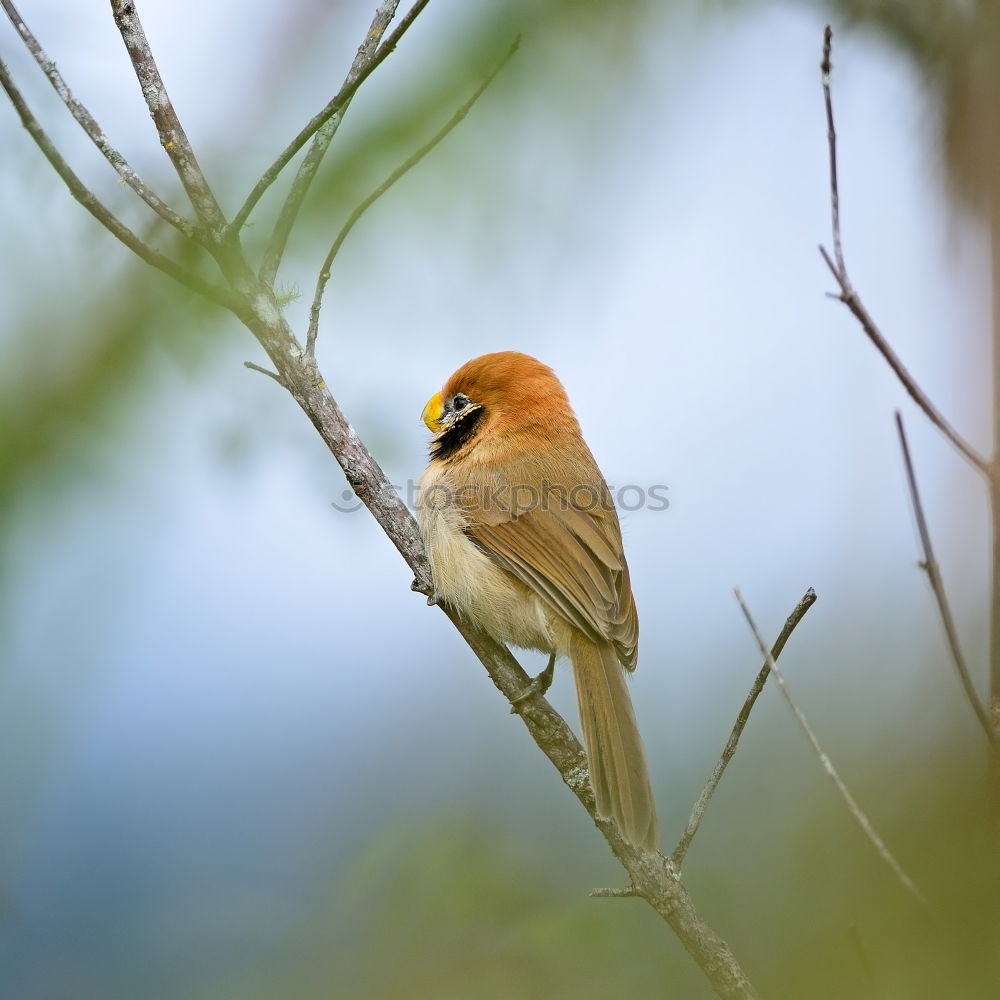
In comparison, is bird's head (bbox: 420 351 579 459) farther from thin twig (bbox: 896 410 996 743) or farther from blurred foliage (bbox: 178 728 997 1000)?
thin twig (bbox: 896 410 996 743)

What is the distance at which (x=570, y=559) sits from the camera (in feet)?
13.6

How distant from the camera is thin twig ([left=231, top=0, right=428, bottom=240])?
9.34 feet

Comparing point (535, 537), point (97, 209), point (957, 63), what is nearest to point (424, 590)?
point (535, 537)

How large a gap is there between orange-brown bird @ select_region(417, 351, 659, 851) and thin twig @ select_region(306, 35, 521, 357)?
47.9 inches

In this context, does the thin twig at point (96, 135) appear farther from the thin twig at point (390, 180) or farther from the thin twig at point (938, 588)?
the thin twig at point (938, 588)

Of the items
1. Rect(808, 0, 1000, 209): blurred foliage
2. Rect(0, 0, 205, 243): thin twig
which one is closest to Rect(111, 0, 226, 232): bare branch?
Rect(0, 0, 205, 243): thin twig

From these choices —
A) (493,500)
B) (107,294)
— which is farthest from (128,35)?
(493,500)

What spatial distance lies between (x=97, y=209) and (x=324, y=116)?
0.67m

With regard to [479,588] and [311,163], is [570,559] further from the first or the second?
[311,163]

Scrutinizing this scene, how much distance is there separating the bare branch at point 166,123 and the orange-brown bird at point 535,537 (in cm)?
154

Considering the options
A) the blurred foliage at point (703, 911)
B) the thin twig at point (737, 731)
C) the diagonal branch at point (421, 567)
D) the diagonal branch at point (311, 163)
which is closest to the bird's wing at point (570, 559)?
the diagonal branch at point (421, 567)

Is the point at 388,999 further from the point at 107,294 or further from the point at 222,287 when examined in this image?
the point at 107,294

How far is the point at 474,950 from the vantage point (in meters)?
2.90

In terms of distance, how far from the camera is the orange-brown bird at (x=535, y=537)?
147 inches
